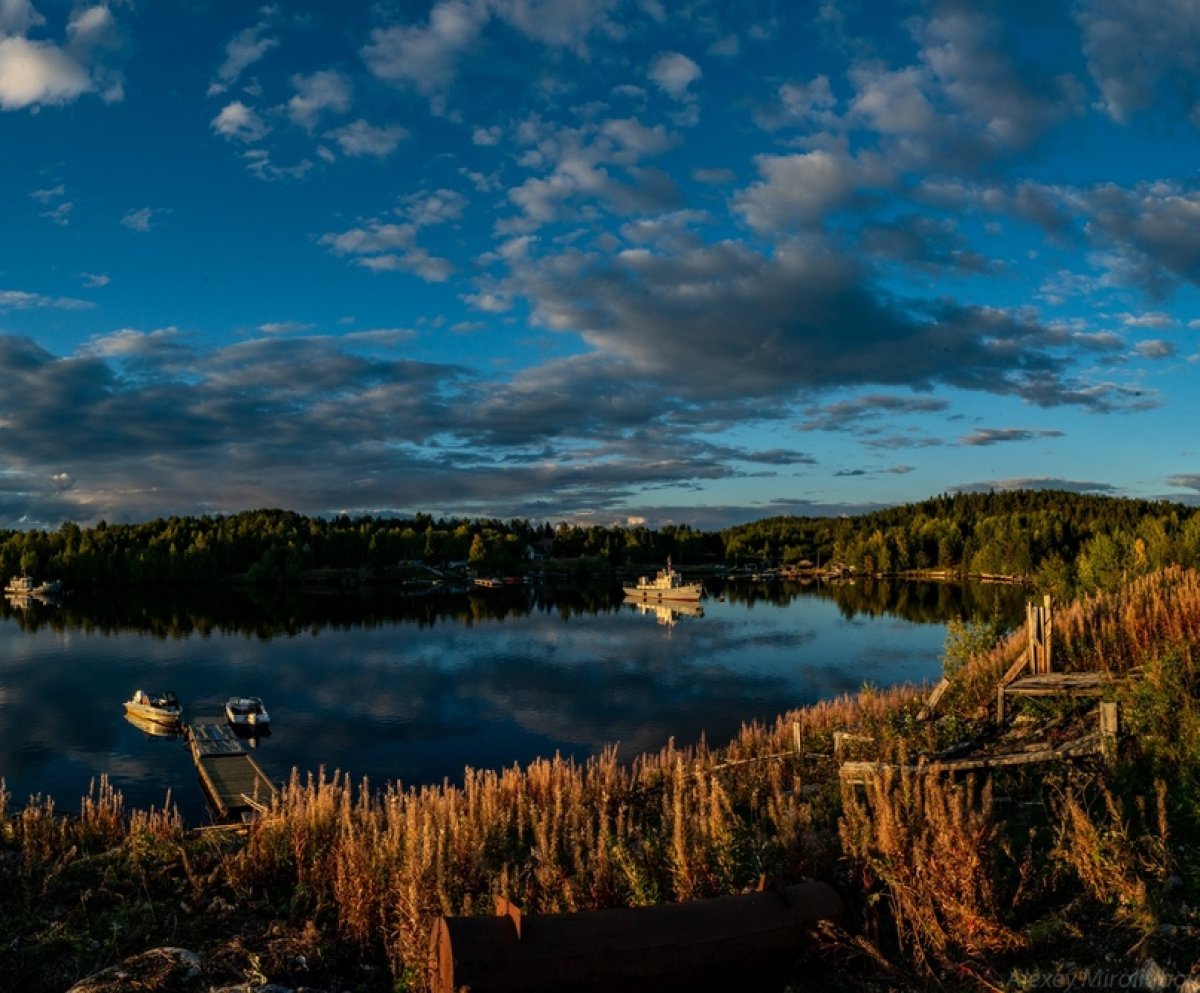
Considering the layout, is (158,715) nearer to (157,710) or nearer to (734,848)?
(157,710)

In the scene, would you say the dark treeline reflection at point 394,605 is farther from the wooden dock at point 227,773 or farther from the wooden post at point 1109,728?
the wooden post at point 1109,728

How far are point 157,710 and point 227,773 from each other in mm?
14890

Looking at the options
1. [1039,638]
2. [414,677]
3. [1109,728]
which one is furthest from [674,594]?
[1109,728]

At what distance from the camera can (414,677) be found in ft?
211

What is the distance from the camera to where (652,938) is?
7.99 metres

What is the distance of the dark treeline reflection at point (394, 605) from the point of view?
102 meters

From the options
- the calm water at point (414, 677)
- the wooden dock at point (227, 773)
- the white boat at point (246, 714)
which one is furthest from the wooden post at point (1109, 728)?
the white boat at point (246, 714)

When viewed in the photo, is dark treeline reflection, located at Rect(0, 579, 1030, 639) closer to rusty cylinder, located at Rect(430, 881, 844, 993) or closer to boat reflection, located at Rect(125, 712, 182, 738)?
boat reflection, located at Rect(125, 712, 182, 738)

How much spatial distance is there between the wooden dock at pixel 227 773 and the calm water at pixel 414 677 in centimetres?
110

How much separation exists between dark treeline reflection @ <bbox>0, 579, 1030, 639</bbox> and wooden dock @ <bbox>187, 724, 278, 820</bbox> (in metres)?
51.5

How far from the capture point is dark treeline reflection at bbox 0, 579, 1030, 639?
102 meters

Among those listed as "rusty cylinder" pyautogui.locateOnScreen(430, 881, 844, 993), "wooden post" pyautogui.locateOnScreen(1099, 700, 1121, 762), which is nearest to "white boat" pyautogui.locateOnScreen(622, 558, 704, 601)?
"wooden post" pyautogui.locateOnScreen(1099, 700, 1121, 762)

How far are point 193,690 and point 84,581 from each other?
151 metres

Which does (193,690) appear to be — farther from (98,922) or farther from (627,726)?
(98,922)
